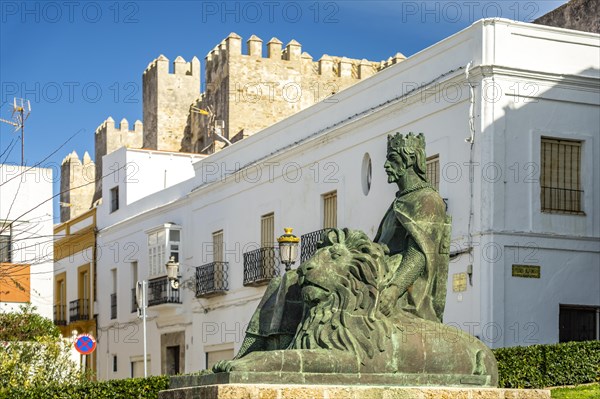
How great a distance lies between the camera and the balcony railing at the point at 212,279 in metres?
29.0

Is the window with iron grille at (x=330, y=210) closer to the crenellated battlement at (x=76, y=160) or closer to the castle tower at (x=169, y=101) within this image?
the castle tower at (x=169, y=101)

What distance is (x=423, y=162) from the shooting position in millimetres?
9852

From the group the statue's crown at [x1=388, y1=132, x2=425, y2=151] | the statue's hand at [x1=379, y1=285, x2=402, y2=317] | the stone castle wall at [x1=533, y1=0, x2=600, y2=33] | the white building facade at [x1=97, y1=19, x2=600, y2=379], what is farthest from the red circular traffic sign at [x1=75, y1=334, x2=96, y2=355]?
the statue's hand at [x1=379, y1=285, x2=402, y2=317]

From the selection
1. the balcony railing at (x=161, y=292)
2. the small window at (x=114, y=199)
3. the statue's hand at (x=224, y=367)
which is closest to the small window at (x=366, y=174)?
the balcony railing at (x=161, y=292)

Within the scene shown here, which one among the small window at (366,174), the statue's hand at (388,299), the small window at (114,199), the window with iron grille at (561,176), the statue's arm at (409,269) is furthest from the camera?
the small window at (114,199)

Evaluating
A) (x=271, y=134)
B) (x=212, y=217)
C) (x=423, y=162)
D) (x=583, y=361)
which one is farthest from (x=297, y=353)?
(x=212, y=217)

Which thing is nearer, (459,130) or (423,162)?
(423,162)

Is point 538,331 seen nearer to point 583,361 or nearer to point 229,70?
point 583,361

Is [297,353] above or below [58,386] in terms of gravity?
above

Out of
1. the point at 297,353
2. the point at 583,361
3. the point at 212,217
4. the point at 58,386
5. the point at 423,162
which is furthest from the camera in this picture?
the point at 212,217

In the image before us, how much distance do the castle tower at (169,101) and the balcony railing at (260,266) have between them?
983 inches

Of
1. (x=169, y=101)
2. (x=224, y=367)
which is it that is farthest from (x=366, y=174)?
(x=169, y=101)

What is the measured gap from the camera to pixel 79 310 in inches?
1475

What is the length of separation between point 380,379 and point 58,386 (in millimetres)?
11917
